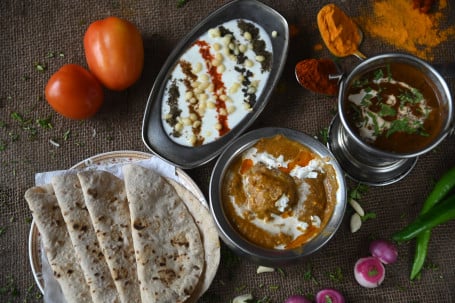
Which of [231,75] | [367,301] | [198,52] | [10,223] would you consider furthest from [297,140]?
[10,223]

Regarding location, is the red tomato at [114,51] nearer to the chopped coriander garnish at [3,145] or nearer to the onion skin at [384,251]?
the chopped coriander garnish at [3,145]

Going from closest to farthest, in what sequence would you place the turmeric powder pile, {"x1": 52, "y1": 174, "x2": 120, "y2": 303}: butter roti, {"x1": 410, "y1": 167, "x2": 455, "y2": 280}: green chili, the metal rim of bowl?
the metal rim of bowl, {"x1": 52, "y1": 174, "x2": 120, "y2": 303}: butter roti, {"x1": 410, "y1": 167, "x2": 455, "y2": 280}: green chili, the turmeric powder pile

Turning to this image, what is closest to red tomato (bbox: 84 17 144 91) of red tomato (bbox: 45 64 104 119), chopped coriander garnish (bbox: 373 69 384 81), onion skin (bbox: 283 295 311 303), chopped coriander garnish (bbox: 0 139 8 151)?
red tomato (bbox: 45 64 104 119)

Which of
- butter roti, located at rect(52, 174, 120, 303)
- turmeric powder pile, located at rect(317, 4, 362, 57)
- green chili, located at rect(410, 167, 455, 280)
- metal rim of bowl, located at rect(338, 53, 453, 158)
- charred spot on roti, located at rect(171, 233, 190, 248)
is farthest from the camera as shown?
turmeric powder pile, located at rect(317, 4, 362, 57)

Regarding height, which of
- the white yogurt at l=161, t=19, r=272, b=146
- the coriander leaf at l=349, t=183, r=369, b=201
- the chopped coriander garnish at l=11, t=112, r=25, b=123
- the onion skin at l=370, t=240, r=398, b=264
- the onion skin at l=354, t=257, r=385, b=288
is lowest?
the onion skin at l=354, t=257, r=385, b=288

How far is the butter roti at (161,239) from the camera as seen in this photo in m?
2.61

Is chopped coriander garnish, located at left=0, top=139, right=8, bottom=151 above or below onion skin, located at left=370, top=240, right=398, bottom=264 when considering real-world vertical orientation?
above

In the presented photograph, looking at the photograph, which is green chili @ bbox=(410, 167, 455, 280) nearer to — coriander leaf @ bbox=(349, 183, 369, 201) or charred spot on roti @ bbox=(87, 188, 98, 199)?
coriander leaf @ bbox=(349, 183, 369, 201)

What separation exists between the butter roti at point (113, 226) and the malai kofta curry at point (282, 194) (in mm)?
631

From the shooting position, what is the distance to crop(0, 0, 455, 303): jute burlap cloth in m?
2.88

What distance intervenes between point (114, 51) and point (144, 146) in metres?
0.64

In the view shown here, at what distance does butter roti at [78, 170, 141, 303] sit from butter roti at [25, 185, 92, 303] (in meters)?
0.20

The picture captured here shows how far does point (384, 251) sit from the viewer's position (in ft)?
9.19

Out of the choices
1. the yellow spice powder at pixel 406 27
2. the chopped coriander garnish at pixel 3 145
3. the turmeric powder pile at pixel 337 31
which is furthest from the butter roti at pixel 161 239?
the yellow spice powder at pixel 406 27
